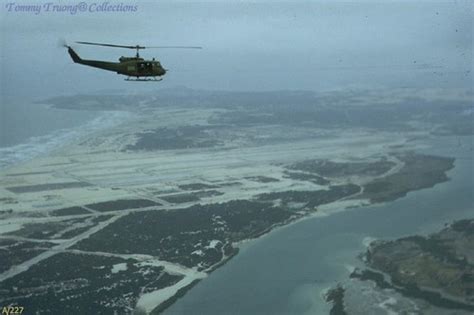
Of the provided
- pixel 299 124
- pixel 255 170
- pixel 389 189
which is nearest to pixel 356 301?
pixel 389 189

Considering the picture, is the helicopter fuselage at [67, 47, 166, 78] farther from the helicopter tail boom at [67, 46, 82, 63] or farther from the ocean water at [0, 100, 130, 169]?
the ocean water at [0, 100, 130, 169]

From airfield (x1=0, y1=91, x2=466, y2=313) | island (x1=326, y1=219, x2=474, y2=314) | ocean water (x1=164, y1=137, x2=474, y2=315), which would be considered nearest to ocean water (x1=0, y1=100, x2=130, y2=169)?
airfield (x1=0, y1=91, x2=466, y2=313)

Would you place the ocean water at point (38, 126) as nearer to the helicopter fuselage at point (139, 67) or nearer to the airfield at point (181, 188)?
the airfield at point (181, 188)

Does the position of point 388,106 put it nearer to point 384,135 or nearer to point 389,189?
point 384,135

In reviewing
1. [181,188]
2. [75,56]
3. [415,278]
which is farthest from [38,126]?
[75,56]

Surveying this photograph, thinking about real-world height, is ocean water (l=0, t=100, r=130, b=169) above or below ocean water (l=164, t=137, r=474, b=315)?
above

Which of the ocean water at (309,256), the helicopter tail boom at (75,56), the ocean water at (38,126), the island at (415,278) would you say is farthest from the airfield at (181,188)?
the helicopter tail boom at (75,56)

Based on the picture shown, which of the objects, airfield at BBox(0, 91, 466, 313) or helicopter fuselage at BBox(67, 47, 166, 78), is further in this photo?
airfield at BBox(0, 91, 466, 313)
